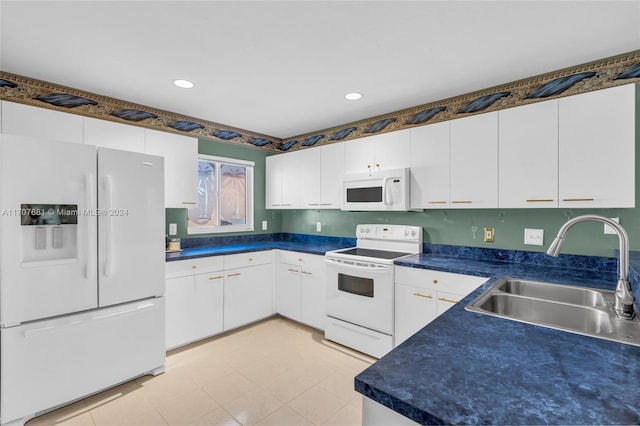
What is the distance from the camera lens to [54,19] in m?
1.68

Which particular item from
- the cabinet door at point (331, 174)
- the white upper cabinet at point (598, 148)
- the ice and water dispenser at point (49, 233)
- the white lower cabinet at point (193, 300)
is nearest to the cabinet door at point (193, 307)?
the white lower cabinet at point (193, 300)

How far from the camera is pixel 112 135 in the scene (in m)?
2.72

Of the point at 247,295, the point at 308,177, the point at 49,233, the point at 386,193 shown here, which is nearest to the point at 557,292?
the point at 386,193

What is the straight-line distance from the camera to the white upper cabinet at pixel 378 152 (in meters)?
2.97

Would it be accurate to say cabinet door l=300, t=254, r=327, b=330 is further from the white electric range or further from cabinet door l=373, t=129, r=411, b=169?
cabinet door l=373, t=129, r=411, b=169

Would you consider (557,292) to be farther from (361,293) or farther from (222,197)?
(222,197)

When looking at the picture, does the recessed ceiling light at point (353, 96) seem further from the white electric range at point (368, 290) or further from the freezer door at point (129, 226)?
the freezer door at point (129, 226)

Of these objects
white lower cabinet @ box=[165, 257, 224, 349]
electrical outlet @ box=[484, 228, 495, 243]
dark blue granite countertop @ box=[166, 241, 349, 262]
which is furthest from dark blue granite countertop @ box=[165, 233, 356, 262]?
electrical outlet @ box=[484, 228, 495, 243]

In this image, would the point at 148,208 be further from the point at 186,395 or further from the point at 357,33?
the point at 357,33

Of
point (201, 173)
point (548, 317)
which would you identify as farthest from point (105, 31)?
point (548, 317)

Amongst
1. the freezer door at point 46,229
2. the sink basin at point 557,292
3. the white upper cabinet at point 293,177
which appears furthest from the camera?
the white upper cabinet at point 293,177

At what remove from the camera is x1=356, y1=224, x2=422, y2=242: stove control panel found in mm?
3100

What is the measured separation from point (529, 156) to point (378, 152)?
4.33 feet

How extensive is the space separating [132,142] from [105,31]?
1229mm
